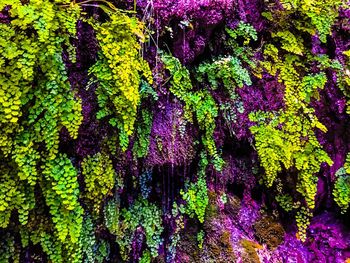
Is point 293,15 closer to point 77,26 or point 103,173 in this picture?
point 77,26

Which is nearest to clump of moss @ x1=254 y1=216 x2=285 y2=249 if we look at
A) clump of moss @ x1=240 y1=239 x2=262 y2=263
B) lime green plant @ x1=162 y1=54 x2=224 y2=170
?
clump of moss @ x1=240 y1=239 x2=262 y2=263

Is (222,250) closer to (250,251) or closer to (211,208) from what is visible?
(250,251)

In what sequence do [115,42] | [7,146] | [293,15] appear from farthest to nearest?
[293,15] < [115,42] < [7,146]

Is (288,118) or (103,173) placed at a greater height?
(288,118)

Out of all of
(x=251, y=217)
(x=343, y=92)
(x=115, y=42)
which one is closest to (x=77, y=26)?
(x=115, y=42)

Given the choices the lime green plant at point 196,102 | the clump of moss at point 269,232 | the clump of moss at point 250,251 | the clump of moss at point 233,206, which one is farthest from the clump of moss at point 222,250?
the lime green plant at point 196,102

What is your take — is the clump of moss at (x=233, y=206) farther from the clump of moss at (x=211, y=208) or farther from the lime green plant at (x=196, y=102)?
the lime green plant at (x=196, y=102)
